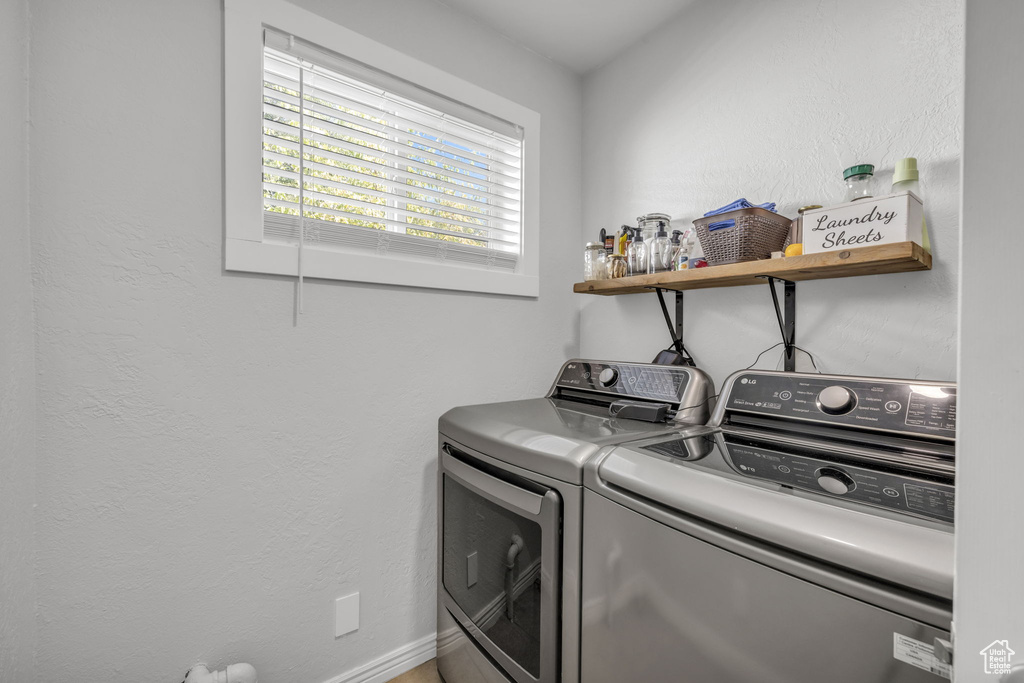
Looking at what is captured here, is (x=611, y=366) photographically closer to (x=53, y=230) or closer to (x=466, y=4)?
(x=466, y=4)

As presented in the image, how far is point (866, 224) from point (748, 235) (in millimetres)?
257

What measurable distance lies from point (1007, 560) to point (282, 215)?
4.83 ft

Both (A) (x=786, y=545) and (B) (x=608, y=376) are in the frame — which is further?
(B) (x=608, y=376)

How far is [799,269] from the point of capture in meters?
1.11

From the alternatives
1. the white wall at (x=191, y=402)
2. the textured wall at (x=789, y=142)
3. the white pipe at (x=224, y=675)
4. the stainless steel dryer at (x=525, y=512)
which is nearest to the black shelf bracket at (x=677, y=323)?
the textured wall at (x=789, y=142)

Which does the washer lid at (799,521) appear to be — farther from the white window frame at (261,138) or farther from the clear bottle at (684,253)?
the white window frame at (261,138)

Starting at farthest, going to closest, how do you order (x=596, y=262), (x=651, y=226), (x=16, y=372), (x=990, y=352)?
(x=596, y=262) → (x=651, y=226) → (x=16, y=372) → (x=990, y=352)

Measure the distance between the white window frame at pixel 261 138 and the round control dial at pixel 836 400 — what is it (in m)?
1.07

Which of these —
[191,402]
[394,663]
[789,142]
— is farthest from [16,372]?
[789,142]

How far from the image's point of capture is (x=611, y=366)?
1532 mm

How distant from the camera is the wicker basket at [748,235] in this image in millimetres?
1206

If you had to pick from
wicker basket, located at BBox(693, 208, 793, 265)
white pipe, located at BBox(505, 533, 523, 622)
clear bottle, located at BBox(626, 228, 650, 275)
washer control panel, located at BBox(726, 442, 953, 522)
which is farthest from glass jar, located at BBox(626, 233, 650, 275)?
white pipe, located at BBox(505, 533, 523, 622)

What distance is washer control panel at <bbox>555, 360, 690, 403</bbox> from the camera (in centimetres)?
133

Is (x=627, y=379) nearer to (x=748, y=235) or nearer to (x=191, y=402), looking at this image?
(x=748, y=235)
